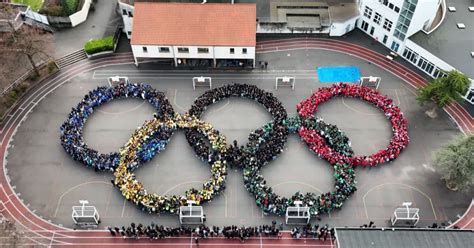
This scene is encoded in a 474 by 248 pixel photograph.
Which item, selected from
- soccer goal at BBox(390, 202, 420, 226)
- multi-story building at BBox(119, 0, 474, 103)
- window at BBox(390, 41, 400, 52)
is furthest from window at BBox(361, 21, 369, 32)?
soccer goal at BBox(390, 202, 420, 226)

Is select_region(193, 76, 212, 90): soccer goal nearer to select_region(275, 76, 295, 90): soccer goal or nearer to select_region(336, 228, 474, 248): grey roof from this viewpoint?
→ select_region(275, 76, 295, 90): soccer goal

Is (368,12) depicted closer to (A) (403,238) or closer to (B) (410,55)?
(B) (410,55)

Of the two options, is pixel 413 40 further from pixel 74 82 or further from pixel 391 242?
pixel 74 82

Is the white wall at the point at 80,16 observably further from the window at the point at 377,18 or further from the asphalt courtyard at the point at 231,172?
the window at the point at 377,18

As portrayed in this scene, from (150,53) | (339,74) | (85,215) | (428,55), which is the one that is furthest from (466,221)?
(150,53)

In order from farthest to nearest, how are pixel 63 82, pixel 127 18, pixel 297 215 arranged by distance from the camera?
pixel 127 18 < pixel 63 82 < pixel 297 215
